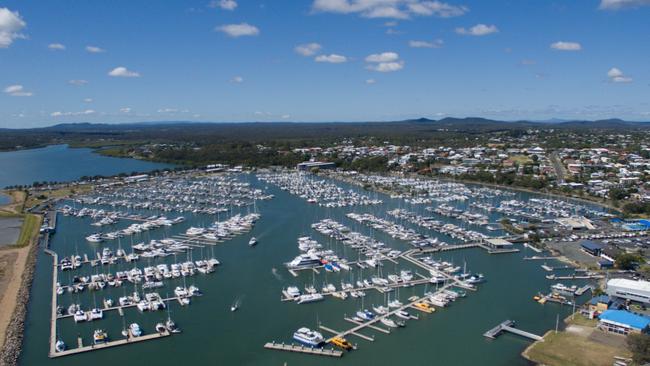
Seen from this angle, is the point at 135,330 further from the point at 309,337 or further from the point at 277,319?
the point at 309,337

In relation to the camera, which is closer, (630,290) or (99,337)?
(99,337)

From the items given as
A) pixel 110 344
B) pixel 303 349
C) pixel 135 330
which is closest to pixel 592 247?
pixel 303 349

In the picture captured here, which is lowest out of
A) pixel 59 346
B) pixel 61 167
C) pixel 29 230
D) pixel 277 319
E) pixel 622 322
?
pixel 277 319

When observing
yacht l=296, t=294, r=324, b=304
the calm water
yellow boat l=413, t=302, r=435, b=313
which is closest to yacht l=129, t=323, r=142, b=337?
the calm water

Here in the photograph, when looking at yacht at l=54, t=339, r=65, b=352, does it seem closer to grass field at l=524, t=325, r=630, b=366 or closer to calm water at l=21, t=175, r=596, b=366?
calm water at l=21, t=175, r=596, b=366

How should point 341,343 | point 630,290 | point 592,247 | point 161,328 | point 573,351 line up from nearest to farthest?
point 573,351 < point 341,343 < point 161,328 < point 630,290 < point 592,247

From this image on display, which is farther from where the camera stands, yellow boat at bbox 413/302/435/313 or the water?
the water
